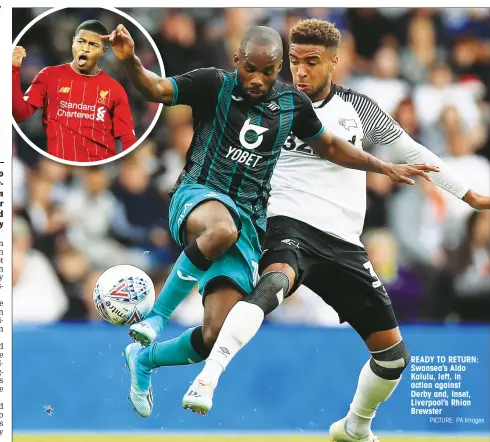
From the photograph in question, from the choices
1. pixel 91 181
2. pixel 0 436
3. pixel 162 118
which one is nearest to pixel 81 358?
pixel 0 436

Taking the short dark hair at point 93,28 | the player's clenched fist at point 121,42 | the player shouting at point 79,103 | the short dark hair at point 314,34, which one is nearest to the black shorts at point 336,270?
the short dark hair at point 314,34

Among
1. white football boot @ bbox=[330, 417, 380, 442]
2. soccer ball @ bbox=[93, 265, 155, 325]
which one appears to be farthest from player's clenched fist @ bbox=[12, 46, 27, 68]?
white football boot @ bbox=[330, 417, 380, 442]

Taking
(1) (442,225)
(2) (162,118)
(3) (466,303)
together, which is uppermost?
(2) (162,118)

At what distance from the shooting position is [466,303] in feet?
28.0

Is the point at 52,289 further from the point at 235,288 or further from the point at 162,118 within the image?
the point at 235,288

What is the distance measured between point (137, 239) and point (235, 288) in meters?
3.28

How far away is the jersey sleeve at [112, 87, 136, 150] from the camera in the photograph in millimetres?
6867

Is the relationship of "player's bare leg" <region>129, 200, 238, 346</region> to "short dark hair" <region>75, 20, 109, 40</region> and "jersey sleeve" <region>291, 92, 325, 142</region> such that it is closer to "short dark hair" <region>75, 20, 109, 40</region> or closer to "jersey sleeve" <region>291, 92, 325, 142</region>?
"jersey sleeve" <region>291, 92, 325, 142</region>

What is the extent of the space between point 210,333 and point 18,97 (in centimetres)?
240

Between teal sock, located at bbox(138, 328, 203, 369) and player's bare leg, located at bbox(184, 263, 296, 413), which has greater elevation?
player's bare leg, located at bbox(184, 263, 296, 413)

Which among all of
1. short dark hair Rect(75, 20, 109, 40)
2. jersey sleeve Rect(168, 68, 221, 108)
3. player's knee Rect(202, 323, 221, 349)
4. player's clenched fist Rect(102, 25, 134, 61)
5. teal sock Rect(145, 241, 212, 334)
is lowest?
player's knee Rect(202, 323, 221, 349)

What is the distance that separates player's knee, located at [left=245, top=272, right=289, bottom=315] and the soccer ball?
0.75m

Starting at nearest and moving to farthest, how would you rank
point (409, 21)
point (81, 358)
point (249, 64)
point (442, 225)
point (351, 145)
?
1. point (249, 64)
2. point (351, 145)
3. point (81, 358)
4. point (442, 225)
5. point (409, 21)

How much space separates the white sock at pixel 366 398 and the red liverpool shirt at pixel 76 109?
237 cm
